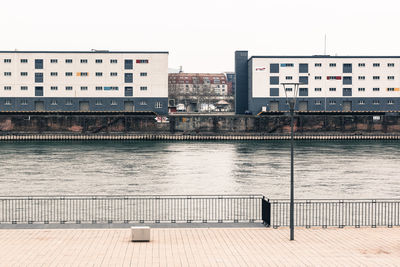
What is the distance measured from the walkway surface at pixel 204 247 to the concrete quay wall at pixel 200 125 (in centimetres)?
8856

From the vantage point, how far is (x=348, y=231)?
78.2 feet

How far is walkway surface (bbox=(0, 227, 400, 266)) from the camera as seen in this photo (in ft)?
60.6

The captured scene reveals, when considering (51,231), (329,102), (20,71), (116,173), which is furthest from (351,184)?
(20,71)

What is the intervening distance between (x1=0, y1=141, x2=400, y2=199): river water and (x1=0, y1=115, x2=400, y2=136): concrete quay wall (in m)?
21.6

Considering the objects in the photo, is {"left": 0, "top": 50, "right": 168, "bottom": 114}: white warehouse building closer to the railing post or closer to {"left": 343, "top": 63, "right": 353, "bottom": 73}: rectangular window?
{"left": 343, "top": 63, "right": 353, "bottom": 73}: rectangular window

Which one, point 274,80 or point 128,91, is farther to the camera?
point 274,80

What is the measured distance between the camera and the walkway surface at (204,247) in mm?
18469

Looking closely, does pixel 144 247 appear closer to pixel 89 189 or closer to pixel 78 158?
pixel 89 189

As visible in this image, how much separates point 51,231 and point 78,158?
5073cm

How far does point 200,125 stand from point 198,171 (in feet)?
178

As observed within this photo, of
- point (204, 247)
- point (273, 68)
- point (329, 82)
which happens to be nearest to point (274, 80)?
point (273, 68)

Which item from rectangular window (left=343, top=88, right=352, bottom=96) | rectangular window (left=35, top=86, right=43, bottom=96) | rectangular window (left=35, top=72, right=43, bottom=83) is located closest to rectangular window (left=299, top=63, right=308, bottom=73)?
rectangular window (left=343, top=88, right=352, bottom=96)

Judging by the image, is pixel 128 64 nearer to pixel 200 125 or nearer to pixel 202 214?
pixel 200 125

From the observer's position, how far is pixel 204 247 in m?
20.5
